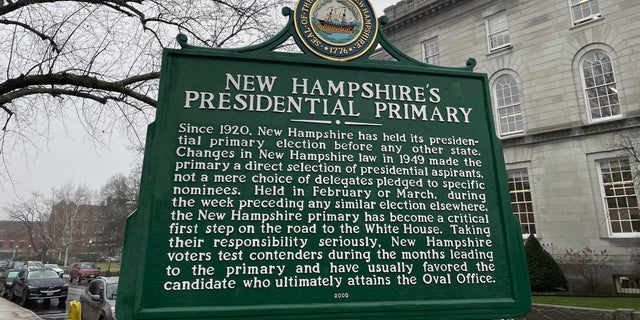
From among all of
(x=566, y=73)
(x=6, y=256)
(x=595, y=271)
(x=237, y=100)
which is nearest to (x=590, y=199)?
A: (x=595, y=271)

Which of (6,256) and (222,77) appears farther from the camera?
(6,256)

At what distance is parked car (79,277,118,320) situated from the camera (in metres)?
9.18

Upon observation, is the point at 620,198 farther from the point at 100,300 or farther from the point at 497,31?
the point at 100,300

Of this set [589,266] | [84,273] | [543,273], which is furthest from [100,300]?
[84,273]

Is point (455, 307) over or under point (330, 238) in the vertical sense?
under

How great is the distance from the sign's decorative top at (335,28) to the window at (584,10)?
17.4 m

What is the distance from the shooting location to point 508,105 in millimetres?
18484

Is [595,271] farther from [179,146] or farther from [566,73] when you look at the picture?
[179,146]

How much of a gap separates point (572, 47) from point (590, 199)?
6383 mm

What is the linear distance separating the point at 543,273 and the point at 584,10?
11113 millimetres

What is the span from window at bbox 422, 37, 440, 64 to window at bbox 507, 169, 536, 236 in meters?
7.10

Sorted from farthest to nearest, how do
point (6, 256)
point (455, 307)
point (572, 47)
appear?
point (6, 256) → point (572, 47) → point (455, 307)

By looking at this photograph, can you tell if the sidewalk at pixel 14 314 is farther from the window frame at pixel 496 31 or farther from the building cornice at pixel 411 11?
the window frame at pixel 496 31

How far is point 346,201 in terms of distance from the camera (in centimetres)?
308
